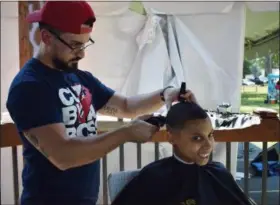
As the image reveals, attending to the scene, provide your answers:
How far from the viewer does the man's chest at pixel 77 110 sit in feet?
4.70

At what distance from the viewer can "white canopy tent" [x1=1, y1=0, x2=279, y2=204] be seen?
2709 millimetres

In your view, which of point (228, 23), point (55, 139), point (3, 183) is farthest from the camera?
point (3, 183)

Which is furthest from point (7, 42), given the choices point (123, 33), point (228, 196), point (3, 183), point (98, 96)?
point (228, 196)

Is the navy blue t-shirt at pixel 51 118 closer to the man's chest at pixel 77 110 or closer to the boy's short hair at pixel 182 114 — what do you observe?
the man's chest at pixel 77 110

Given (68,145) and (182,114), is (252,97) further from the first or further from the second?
(68,145)

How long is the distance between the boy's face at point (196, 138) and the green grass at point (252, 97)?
3.53 feet

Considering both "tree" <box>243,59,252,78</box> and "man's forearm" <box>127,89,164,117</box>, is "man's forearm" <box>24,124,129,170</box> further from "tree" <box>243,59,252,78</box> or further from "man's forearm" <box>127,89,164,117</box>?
"tree" <box>243,59,252,78</box>

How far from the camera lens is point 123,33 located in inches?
109

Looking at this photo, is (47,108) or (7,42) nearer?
(47,108)

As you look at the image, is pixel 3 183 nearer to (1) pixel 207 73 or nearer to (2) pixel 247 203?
(1) pixel 207 73

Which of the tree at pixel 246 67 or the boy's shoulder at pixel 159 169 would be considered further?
the tree at pixel 246 67

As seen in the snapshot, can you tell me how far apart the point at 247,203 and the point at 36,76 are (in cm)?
99

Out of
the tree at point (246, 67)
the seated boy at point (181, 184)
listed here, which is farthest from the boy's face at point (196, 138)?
the tree at point (246, 67)

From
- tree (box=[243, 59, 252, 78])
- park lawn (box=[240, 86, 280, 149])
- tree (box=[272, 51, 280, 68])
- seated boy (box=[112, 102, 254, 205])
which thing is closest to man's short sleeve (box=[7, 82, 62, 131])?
seated boy (box=[112, 102, 254, 205])
